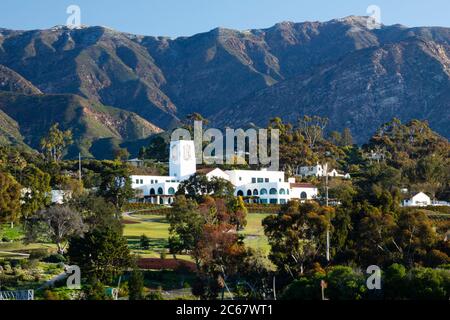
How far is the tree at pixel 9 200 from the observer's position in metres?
60.3

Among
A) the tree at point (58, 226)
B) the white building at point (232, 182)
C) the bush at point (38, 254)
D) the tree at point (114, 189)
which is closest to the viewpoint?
the bush at point (38, 254)

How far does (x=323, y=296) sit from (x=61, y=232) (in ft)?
79.4

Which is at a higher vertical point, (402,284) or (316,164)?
(316,164)

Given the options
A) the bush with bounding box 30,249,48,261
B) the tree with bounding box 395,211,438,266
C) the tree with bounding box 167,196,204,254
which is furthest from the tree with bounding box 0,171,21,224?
the tree with bounding box 395,211,438,266

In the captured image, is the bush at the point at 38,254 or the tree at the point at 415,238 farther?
the bush at the point at 38,254

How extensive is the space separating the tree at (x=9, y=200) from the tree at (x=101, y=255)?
16287 millimetres

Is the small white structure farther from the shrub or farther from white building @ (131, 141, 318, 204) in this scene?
the shrub

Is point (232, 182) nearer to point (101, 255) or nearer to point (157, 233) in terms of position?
point (157, 233)

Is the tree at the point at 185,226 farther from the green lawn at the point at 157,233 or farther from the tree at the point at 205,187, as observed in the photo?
the tree at the point at 205,187

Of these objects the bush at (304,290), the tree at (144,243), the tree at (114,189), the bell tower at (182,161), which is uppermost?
the bell tower at (182,161)

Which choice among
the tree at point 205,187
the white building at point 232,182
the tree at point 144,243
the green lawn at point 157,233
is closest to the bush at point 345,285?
the green lawn at point 157,233

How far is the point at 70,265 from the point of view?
152 feet
